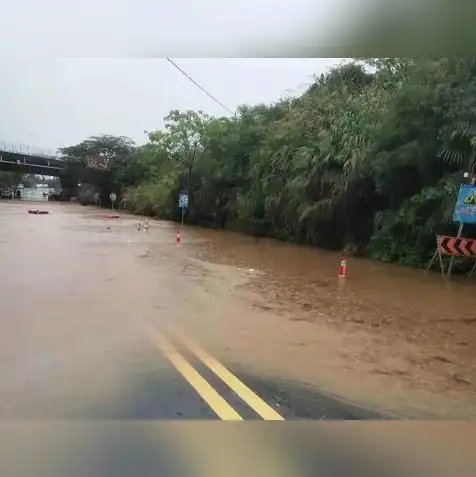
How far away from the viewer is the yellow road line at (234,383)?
4.33 metres

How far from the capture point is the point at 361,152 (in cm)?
1691

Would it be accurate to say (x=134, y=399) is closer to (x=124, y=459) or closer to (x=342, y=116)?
(x=124, y=459)

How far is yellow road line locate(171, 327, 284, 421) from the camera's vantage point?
14.2 feet

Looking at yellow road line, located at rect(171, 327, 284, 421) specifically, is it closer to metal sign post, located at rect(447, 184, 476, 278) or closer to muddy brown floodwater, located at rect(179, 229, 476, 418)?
muddy brown floodwater, located at rect(179, 229, 476, 418)

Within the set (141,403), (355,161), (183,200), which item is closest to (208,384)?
(141,403)

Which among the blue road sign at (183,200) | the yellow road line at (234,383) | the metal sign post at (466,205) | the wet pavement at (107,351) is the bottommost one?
the wet pavement at (107,351)

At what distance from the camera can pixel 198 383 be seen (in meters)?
5.07

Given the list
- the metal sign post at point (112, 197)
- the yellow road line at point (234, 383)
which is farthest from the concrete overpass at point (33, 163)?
the yellow road line at point (234, 383)

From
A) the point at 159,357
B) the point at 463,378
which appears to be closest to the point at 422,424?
the point at 463,378

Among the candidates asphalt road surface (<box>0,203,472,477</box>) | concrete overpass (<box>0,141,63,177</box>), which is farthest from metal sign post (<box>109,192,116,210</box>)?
asphalt road surface (<box>0,203,472,477</box>)

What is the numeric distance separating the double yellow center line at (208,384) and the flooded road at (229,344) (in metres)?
0.02

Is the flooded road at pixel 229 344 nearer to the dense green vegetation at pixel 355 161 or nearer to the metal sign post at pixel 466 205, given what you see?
the metal sign post at pixel 466 205

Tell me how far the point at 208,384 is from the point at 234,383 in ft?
0.72

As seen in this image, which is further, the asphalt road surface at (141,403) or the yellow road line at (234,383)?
the yellow road line at (234,383)
